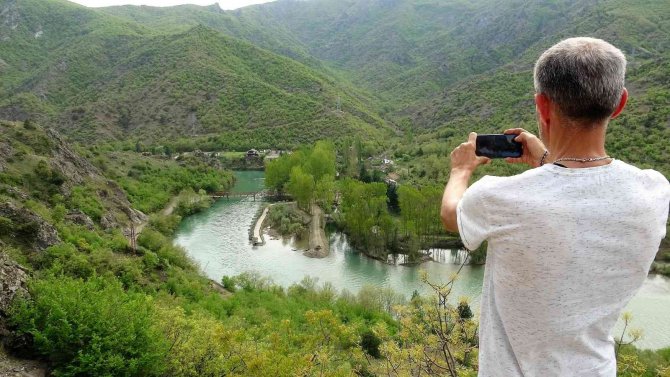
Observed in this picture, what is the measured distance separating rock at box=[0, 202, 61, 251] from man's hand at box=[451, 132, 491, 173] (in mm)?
16486

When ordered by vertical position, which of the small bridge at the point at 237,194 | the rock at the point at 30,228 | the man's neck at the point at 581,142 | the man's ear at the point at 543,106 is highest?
the man's ear at the point at 543,106

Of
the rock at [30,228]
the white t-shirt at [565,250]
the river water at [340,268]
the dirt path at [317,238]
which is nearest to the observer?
the white t-shirt at [565,250]

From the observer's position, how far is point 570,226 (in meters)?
1.30

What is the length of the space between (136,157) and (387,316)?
38.4 meters

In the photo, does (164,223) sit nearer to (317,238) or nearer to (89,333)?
(317,238)

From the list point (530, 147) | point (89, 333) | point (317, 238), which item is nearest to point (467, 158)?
point (530, 147)

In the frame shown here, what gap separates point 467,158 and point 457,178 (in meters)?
0.12

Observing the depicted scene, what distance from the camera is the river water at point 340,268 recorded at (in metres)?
21.7

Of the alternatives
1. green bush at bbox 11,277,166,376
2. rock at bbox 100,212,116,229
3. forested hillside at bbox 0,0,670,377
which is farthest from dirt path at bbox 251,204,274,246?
green bush at bbox 11,277,166,376

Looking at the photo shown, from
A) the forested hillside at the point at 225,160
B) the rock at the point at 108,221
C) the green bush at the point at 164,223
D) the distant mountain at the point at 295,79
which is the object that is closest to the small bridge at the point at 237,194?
the forested hillside at the point at 225,160

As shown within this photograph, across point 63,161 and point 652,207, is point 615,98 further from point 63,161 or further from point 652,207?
point 63,161

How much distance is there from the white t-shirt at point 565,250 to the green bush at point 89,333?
8.82 meters

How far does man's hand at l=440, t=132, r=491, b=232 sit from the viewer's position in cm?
152

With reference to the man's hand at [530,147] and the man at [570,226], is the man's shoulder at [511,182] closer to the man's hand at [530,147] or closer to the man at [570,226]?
the man at [570,226]
